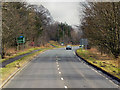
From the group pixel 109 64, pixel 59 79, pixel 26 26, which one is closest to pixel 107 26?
pixel 109 64

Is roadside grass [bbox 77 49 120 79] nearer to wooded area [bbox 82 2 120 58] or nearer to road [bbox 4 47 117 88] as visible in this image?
road [bbox 4 47 117 88]

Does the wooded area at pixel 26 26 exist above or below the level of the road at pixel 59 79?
above

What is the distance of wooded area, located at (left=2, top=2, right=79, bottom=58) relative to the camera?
4314 centimetres

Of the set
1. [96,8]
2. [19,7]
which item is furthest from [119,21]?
[19,7]

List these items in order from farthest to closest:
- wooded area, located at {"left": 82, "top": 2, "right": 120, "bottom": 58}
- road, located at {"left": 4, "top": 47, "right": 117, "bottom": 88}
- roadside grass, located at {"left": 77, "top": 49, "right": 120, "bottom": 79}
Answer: wooded area, located at {"left": 82, "top": 2, "right": 120, "bottom": 58}
roadside grass, located at {"left": 77, "top": 49, "right": 120, "bottom": 79}
road, located at {"left": 4, "top": 47, "right": 117, "bottom": 88}

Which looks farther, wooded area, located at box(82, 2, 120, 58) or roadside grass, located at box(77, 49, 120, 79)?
wooded area, located at box(82, 2, 120, 58)

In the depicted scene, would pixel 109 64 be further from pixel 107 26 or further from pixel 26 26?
pixel 26 26

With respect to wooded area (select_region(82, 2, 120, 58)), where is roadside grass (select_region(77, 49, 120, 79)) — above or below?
below

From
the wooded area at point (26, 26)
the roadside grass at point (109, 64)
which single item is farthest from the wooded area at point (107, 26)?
the wooded area at point (26, 26)

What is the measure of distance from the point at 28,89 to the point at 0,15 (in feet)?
76.6

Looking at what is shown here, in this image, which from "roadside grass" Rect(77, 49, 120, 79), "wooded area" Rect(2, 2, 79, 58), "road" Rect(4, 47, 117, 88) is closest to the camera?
"road" Rect(4, 47, 117, 88)

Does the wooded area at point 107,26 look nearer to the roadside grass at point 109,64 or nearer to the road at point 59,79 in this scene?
the roadside grass at point 109,64

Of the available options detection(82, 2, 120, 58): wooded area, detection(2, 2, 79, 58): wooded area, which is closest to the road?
detection(82, 2, 120, 58): wooded area

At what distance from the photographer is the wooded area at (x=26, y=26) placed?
4314 centimetres
